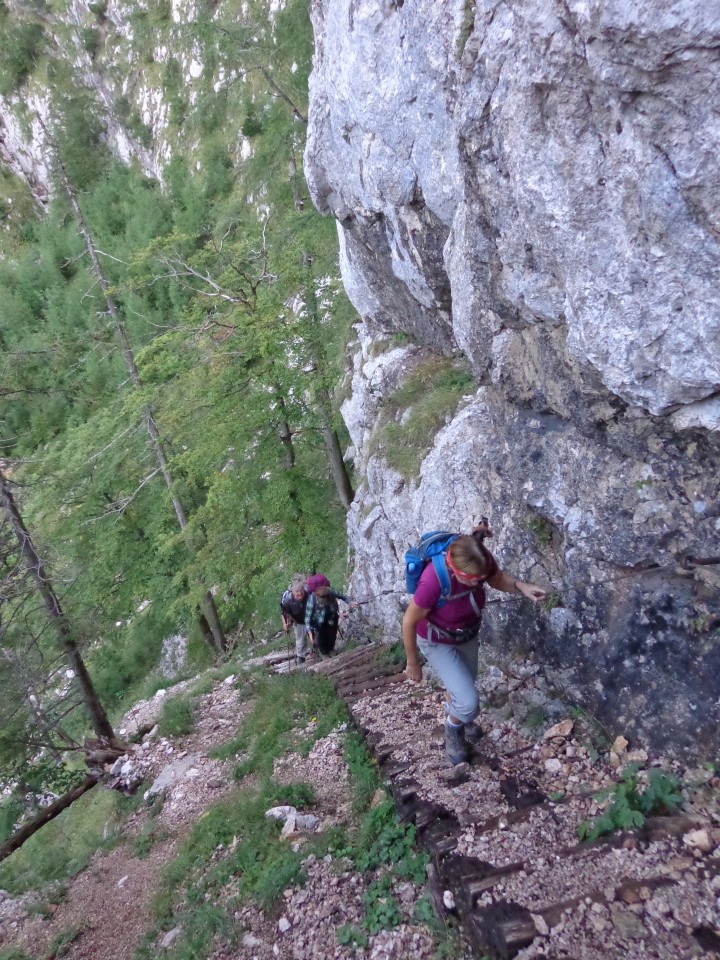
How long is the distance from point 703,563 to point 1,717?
10.9 metres

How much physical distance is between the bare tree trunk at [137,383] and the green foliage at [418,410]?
5.99 m

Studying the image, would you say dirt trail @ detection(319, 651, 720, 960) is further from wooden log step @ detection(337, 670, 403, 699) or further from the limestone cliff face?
wooden log step @ detection(337, 670, 403, 699)

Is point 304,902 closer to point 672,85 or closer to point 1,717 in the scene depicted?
point 672,85

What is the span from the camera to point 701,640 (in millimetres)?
4246

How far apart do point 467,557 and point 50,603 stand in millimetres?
8951

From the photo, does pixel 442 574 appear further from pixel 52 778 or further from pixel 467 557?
pixel 52 778

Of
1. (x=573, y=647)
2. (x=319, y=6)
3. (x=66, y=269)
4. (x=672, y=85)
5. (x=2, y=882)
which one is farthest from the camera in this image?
(x=66, y=269)

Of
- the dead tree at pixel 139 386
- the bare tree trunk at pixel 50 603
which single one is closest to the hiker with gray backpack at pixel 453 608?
the bare tree trunk at pixel 50 603

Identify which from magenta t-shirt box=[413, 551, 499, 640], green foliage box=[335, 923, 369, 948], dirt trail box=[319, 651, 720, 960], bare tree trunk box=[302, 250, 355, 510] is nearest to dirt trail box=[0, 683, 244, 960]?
green foliage box=[335, 923, 369, 948]

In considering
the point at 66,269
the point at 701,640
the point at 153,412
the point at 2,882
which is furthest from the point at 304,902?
the point at 66,269

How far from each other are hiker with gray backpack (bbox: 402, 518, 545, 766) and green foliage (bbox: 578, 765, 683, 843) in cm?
112

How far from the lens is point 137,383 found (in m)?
13.9

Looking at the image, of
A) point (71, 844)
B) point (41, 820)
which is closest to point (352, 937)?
point (71, 844)

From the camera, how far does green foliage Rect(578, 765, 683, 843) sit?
3816 mm
